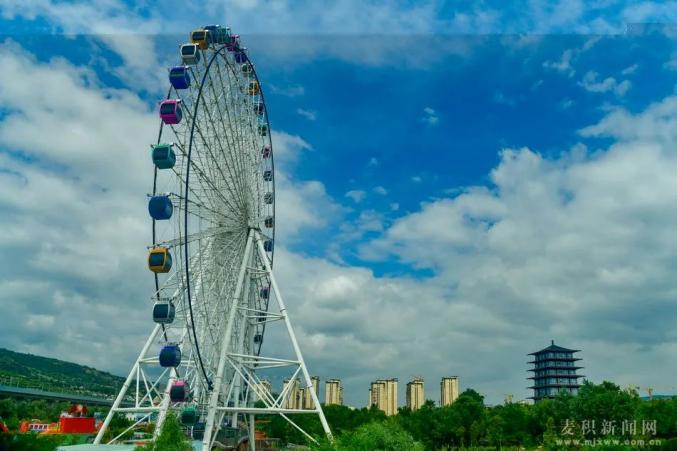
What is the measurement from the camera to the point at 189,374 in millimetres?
33594

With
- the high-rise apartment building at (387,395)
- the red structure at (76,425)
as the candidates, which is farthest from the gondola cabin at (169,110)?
the high-rise apartment building at (387,395)

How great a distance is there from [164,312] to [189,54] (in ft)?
43.1

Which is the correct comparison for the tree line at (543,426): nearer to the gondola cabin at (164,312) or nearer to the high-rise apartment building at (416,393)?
the gondola cabin at (164,312)

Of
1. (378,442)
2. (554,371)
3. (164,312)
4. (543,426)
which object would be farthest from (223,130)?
(554,371)

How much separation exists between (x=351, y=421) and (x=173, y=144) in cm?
6508

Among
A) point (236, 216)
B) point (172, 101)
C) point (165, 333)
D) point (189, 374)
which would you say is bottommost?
point (189, 374)

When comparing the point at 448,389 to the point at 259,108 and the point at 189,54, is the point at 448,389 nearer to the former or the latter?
the point at 259,108

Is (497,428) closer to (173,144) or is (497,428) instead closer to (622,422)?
(622,422)

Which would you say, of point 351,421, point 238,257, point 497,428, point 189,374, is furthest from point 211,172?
point 351,421

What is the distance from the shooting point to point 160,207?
29.3 m

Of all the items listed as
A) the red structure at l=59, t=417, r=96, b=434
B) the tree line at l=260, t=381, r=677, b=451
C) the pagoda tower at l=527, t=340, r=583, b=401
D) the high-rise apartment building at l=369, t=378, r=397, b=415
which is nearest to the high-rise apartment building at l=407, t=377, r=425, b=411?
the high-rise apartment building at l=369, t=378, r=397, b=415

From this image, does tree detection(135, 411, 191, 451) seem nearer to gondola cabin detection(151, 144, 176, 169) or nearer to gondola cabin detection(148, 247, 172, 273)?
gondola cabin detection(148, 247, 172, 273)

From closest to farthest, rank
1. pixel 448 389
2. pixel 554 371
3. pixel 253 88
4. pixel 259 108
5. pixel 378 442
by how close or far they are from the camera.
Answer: pixel 378 442
pixel 253 88
pixel 259 108
pixel 554 371
pixel 448 389

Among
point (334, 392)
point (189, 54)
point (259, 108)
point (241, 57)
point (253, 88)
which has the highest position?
point (241, 57)
